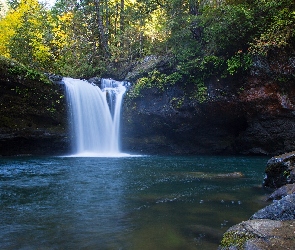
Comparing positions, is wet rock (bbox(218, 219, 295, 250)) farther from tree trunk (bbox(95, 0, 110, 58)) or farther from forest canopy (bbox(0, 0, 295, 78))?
tree trunk (bbox(95, 0, 110, 58))

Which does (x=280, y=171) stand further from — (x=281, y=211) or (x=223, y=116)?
(x=223, y=116)

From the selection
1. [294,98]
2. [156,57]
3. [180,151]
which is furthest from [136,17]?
[294,98]

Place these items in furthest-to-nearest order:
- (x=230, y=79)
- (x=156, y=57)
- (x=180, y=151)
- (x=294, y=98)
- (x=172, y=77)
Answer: (x=156, y=57) → (x=180, y=151) → (x=172, y=77) → (x=230, y=79) → (x=294, y=98)

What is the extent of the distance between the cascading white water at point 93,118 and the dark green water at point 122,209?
24.0ft

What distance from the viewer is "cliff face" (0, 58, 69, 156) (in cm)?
1398

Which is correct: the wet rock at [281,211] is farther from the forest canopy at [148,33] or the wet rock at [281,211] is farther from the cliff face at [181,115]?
the cliff face at [181,115]

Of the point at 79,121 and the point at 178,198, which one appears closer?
the point at 178,198

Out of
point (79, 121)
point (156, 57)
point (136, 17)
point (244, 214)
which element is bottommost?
point (244, 214)

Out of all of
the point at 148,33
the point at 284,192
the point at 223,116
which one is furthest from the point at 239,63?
the point at 284,192

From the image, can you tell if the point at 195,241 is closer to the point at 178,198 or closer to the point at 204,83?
the point at 178,198

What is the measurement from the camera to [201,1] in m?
16.5

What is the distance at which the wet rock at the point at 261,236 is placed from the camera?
240cm

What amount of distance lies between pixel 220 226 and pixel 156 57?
1448 cm

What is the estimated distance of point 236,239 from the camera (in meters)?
2.62
